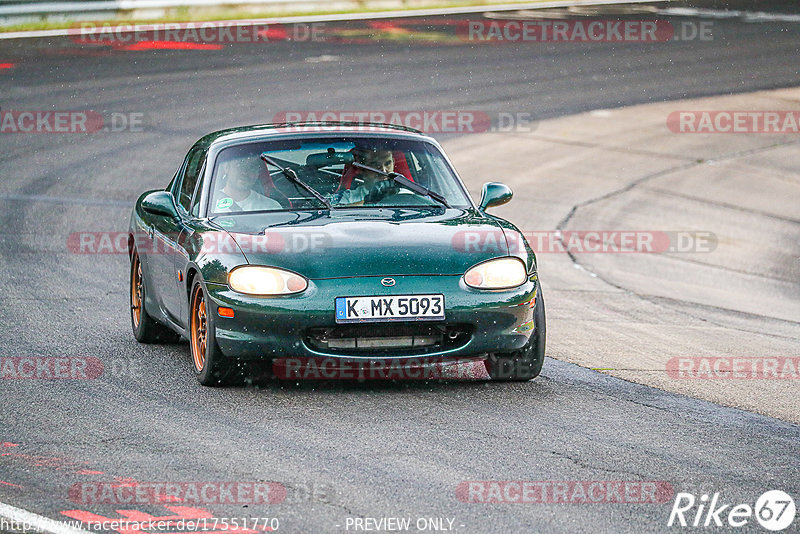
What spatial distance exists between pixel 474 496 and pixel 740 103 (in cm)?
2036

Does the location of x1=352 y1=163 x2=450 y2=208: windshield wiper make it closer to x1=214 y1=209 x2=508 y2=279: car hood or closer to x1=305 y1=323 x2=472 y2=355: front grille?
x1=214 y1=209 x2=508 y2=279: car hood

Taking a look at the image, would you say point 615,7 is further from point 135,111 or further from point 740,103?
point 135,111

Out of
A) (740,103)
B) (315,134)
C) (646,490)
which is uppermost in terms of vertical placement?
(315,134)

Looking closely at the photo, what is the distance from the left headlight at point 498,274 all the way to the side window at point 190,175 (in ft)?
7.09

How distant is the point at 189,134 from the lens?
2069 centimetres

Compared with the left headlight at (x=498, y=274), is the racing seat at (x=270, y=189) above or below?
above

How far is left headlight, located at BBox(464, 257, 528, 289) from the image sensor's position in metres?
7.39

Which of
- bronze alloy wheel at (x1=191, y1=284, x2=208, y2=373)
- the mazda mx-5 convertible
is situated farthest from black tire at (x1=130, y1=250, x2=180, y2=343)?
bronze alloy wheel at (x1=191, y1=284, x2=208, y2=373)

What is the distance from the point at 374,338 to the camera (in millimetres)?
7254

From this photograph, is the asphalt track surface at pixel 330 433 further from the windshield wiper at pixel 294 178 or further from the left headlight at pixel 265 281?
the windshield wiper at pixel 294 178

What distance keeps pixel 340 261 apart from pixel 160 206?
1.54 metres

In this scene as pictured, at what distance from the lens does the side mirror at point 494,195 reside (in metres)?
8.55

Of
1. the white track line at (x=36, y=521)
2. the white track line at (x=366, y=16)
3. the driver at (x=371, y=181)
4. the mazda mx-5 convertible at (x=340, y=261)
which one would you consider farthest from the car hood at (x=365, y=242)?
the white track line at (x=366, y=16)

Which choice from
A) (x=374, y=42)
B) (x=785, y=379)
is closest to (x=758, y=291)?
(x=785, y=379)
